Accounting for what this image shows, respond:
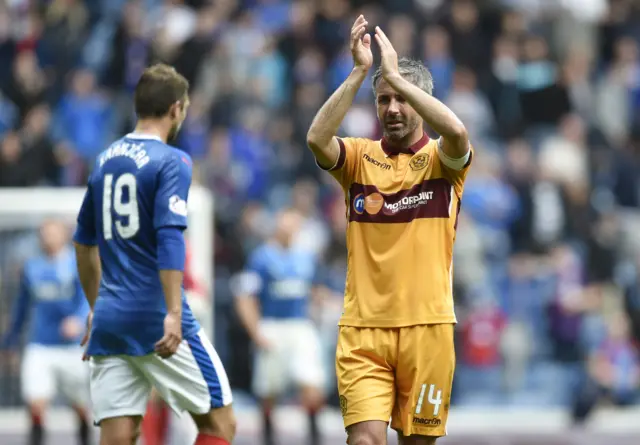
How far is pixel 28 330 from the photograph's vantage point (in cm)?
1384

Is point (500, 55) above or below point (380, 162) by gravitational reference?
above

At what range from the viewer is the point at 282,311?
533 inches

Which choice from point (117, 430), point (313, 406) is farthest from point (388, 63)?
point (313, 406)

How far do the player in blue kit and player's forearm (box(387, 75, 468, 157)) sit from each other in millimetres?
1267

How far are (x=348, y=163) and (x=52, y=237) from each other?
6.27m

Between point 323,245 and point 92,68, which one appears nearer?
point 323,245

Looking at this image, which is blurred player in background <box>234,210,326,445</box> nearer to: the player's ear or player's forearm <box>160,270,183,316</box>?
the player's ear

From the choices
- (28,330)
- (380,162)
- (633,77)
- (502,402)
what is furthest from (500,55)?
(380,162)

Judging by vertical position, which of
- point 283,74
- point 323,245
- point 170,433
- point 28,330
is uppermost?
point 283,74

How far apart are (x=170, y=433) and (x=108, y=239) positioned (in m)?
6.38

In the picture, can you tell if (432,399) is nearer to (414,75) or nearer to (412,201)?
(412,201)

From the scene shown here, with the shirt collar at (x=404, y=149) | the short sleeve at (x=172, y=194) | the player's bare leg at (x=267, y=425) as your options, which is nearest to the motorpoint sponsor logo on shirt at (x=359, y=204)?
the shirt collar at (x=404, y=149)

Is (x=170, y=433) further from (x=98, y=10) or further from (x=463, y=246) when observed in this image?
(x=98, y=10)

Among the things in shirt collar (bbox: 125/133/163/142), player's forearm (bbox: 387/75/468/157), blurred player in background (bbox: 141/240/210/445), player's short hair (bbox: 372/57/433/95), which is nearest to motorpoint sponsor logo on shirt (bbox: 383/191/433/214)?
player's forearm (bbox: 387/75/468/157)
